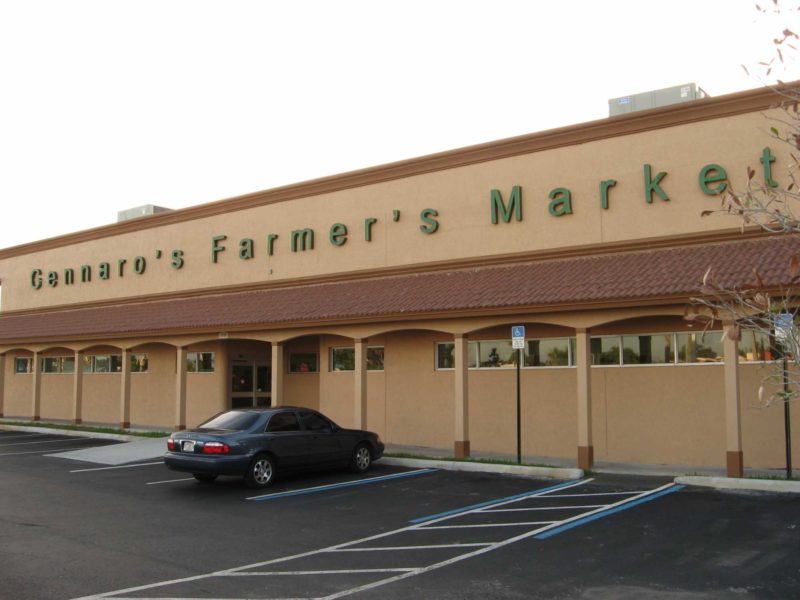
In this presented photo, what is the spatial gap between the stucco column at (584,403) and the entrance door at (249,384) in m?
12.6

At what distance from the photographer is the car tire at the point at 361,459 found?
15328 millimetres

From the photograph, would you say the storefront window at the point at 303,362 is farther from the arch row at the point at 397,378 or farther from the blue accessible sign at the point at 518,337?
the blue accessible sign at the point at 518,337

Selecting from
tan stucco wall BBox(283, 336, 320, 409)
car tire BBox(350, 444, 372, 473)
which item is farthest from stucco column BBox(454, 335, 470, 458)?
tan stucco wall BBox(283, 336, 320, 409)

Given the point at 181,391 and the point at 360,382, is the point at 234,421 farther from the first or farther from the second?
the point at 181,391

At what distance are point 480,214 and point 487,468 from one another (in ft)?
22.7

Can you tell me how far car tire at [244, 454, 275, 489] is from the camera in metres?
13.1

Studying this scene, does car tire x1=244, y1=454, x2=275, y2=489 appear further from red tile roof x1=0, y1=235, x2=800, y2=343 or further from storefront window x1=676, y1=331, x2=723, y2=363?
storefront window x1=676, y1=331, x2=723, y2=363

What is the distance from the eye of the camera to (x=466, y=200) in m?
19.9

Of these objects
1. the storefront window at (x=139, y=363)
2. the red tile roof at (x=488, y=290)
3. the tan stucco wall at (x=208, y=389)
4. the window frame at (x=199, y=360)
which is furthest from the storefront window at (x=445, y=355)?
the storefront window at (x=139, y=363)

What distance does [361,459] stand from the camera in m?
15.5

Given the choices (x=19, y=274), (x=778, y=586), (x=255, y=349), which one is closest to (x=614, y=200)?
(x=778, y=586)

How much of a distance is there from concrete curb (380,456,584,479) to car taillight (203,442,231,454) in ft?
15.8

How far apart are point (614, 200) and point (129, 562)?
13.1m

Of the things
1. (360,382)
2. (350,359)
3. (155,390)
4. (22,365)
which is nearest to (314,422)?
(360,382)
